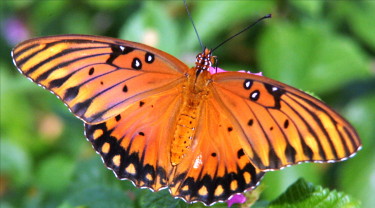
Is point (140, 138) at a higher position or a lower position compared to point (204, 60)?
lower

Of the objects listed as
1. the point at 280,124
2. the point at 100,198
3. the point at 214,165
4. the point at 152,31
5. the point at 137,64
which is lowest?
the point at 100,198

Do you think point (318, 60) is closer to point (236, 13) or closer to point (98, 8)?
point (236, 13)

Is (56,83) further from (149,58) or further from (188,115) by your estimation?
(188,115)

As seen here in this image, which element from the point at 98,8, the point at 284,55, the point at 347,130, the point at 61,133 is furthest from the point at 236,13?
the point at 347,130

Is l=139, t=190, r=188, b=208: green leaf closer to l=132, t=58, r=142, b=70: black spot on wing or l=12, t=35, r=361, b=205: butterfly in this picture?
l=12, t=35, r=361, b=205: butterfly

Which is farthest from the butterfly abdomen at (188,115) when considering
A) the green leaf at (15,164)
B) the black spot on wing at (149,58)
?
the green leaf at (15,164)

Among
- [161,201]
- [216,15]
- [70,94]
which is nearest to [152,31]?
[216,15]

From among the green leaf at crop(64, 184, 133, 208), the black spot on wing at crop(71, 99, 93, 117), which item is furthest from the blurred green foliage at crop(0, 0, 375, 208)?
the black spot on wing at crop(71, 99, 93, 117)

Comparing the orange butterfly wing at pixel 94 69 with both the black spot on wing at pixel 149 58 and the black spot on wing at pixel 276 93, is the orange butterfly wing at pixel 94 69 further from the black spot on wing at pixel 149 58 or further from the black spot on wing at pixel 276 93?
the black spot on wing at pixel 276 93
